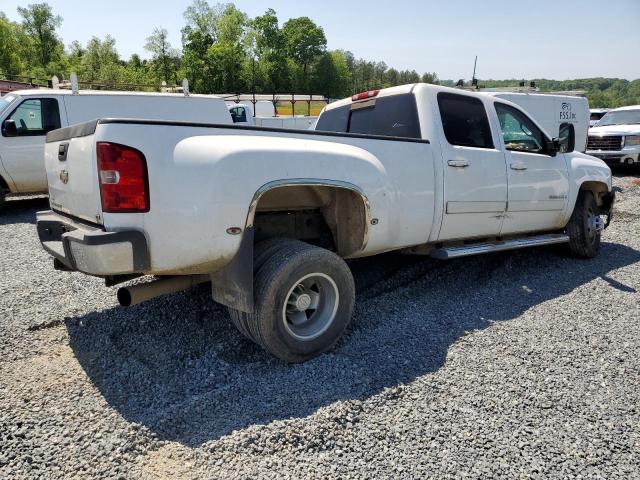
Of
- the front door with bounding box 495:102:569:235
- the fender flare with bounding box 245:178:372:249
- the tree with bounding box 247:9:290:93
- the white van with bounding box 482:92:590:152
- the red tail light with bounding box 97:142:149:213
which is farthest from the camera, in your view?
the tree with bounding box 247:9:290:93

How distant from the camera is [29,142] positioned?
8.77 metres

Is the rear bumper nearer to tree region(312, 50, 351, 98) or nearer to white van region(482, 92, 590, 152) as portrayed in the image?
white van region(482, 92, 590, 152)

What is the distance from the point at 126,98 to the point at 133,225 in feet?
25.7

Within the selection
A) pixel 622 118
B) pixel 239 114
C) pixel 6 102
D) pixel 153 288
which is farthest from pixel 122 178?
pixel 622 118

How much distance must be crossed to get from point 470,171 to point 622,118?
14.7 meters

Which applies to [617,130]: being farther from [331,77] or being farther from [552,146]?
[331,77]

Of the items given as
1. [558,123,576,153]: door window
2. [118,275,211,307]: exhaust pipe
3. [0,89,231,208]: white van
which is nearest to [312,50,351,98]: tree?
[0,89,231,208]: white van

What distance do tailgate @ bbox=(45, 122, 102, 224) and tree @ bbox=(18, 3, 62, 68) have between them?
73.7m

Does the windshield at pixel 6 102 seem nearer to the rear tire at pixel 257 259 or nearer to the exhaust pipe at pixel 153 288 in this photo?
the exhaust pipe at pixel 153 288

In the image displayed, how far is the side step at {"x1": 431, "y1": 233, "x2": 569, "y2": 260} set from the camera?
4430 millimetres

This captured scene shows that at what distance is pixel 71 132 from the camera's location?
3092 mm

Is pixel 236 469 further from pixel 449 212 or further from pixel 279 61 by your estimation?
pixel 279 61

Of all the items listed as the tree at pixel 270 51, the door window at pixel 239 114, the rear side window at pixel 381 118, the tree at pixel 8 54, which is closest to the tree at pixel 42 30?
the tree at pixel 8 54

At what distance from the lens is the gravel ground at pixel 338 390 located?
243 cm
